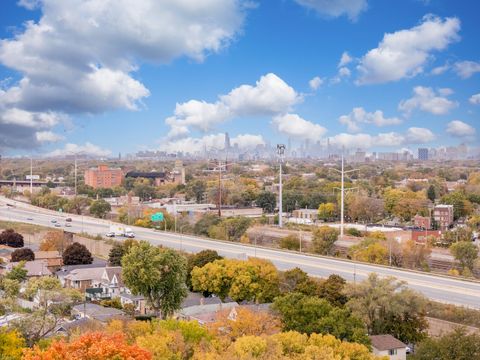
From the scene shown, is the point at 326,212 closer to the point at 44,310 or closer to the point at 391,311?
the point at 391,311

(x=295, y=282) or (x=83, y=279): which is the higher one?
(x=295, y=282)

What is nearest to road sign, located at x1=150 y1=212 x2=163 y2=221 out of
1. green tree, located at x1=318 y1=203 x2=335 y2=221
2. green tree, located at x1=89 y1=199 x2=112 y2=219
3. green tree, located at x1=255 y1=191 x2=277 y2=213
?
green tree, located at x1=89 y1=199 x2=112 y2=219

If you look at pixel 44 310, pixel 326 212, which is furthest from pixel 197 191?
pixel 44 310

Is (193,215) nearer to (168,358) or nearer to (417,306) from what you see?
(417,306)

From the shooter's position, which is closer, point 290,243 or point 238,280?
point 238,280

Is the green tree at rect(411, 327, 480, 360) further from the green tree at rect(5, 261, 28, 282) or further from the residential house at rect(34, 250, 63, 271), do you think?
the residential house at rect(34, 250, 63, 271)

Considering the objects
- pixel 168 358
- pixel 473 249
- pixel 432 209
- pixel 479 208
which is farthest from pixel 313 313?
pixel 479 208

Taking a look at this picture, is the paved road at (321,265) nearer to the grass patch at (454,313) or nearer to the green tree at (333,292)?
the grass patch at (454,313)
